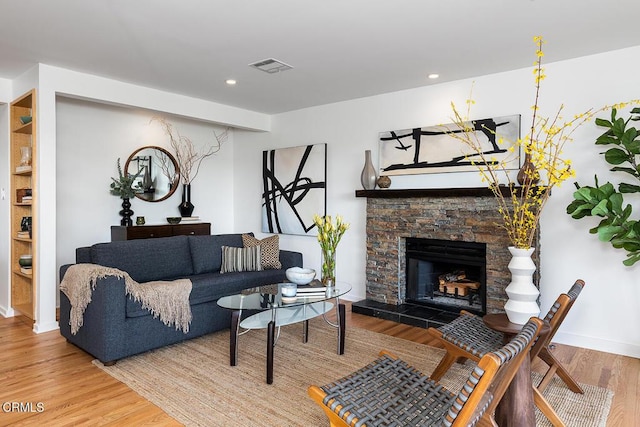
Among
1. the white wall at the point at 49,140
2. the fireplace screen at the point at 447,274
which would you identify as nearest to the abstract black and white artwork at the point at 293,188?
the fireplace screen at the point at 447,274

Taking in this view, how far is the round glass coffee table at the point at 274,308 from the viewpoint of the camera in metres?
2.88

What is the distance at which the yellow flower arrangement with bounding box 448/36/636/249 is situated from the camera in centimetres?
213

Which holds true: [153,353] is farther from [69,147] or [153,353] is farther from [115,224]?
[69,147]

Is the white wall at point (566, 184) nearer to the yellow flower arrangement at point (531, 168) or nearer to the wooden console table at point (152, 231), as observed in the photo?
the yellow flower arrangement at point (531, 168)

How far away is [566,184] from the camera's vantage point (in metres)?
3.57

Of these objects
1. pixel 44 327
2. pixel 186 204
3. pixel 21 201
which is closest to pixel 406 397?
pixel 44 327

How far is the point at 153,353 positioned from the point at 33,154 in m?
2.16

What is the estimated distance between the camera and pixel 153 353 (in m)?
3.27

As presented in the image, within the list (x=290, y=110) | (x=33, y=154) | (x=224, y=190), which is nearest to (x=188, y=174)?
(x=224, y=190)

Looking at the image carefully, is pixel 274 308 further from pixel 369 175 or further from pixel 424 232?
pixel 369 175

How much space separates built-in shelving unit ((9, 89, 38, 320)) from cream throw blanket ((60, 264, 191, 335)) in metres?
1.19

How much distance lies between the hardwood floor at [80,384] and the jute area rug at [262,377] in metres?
0.09

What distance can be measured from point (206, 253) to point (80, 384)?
1.80m

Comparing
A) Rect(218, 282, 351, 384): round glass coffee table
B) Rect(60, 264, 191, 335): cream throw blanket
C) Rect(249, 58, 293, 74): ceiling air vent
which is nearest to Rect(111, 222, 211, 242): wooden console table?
Rect(60, 264, 191, 335): cream throw blanket
